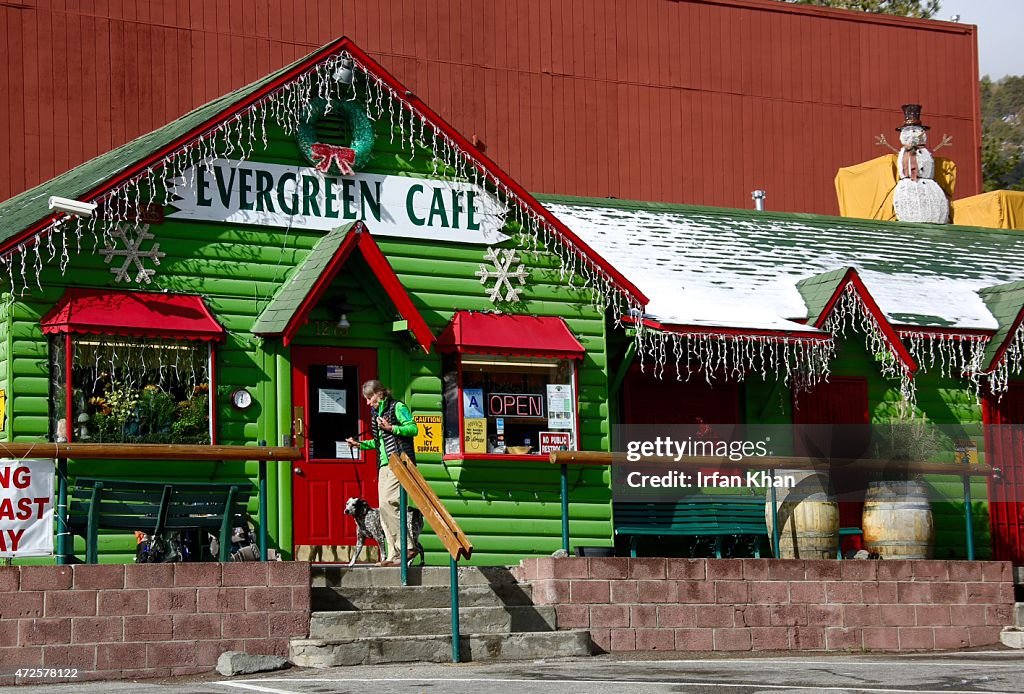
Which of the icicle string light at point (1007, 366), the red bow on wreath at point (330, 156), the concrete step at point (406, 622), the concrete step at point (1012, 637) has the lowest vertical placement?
the concrete step at point (1012, 637)

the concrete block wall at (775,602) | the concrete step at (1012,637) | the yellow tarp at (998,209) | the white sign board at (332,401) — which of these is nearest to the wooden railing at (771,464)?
the concrete block wall at (775,602)

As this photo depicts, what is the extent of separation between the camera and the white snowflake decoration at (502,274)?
1780 cm

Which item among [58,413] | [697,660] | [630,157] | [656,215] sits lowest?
[697,660]

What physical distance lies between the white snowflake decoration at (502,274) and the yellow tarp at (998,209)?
13178 millimetres

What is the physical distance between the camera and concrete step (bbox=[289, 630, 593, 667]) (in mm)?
13086

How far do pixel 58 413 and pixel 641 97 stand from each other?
1888 cm

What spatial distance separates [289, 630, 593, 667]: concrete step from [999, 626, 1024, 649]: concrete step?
554 centimetres

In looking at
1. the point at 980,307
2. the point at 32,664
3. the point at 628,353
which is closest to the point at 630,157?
the point at 980,307

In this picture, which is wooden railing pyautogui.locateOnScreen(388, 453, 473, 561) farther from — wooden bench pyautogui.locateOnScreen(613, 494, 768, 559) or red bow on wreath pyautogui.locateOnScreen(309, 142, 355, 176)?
wooden bench pyautogui.locateOnScreen(613, 494, 768, 559)

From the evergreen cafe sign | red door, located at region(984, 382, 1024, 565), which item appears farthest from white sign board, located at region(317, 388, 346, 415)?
red door, located at region(984, 382, 1024, 565)

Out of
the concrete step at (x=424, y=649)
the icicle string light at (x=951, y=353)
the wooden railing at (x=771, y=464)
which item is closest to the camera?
the concrete step at (x=424, y=649)

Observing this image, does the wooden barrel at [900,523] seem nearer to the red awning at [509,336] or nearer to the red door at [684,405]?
the red door at [684,405]

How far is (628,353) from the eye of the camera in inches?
726

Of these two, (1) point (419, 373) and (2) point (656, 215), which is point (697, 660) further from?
(2) point (656, 215)
